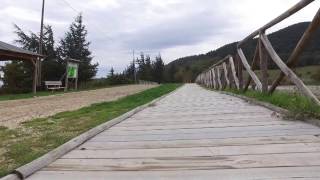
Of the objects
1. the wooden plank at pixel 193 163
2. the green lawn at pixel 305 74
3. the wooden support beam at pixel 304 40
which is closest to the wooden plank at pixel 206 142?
the wooden plank at pixel 193 163

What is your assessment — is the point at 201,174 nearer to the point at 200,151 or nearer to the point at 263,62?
the point at 200,151

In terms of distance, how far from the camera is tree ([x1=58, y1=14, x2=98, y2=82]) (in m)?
54.4

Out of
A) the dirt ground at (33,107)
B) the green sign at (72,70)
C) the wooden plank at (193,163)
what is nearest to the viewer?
the wooden plank at (193,163)

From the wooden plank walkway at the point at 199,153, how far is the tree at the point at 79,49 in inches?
1952

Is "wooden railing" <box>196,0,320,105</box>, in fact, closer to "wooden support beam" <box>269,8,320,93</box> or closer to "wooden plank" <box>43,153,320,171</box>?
"wooden support beam" <box>269,8,320,93</box>

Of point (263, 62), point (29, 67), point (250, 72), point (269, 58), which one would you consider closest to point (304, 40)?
point (263, 62)

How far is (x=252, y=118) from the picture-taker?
5656 mm

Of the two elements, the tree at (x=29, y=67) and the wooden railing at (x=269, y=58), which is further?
the tree at (x=29, y=67)

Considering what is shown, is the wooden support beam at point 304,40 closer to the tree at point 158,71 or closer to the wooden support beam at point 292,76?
the wooden support beam at point 292,76

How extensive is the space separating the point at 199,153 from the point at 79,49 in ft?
185

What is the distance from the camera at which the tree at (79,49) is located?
54.4m

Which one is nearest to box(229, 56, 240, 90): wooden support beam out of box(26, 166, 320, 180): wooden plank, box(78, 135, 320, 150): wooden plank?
box(78, 135, 320, 150): wooden plank

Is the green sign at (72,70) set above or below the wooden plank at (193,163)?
above

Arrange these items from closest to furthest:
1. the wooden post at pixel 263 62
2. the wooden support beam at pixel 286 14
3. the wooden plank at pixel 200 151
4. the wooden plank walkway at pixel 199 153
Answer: the wooden plank walkway at pixel 199 153
the wooden plank at pixel 200 151
the wooden support beam at pixel 286 14
the wooden post at pixel 263 62
